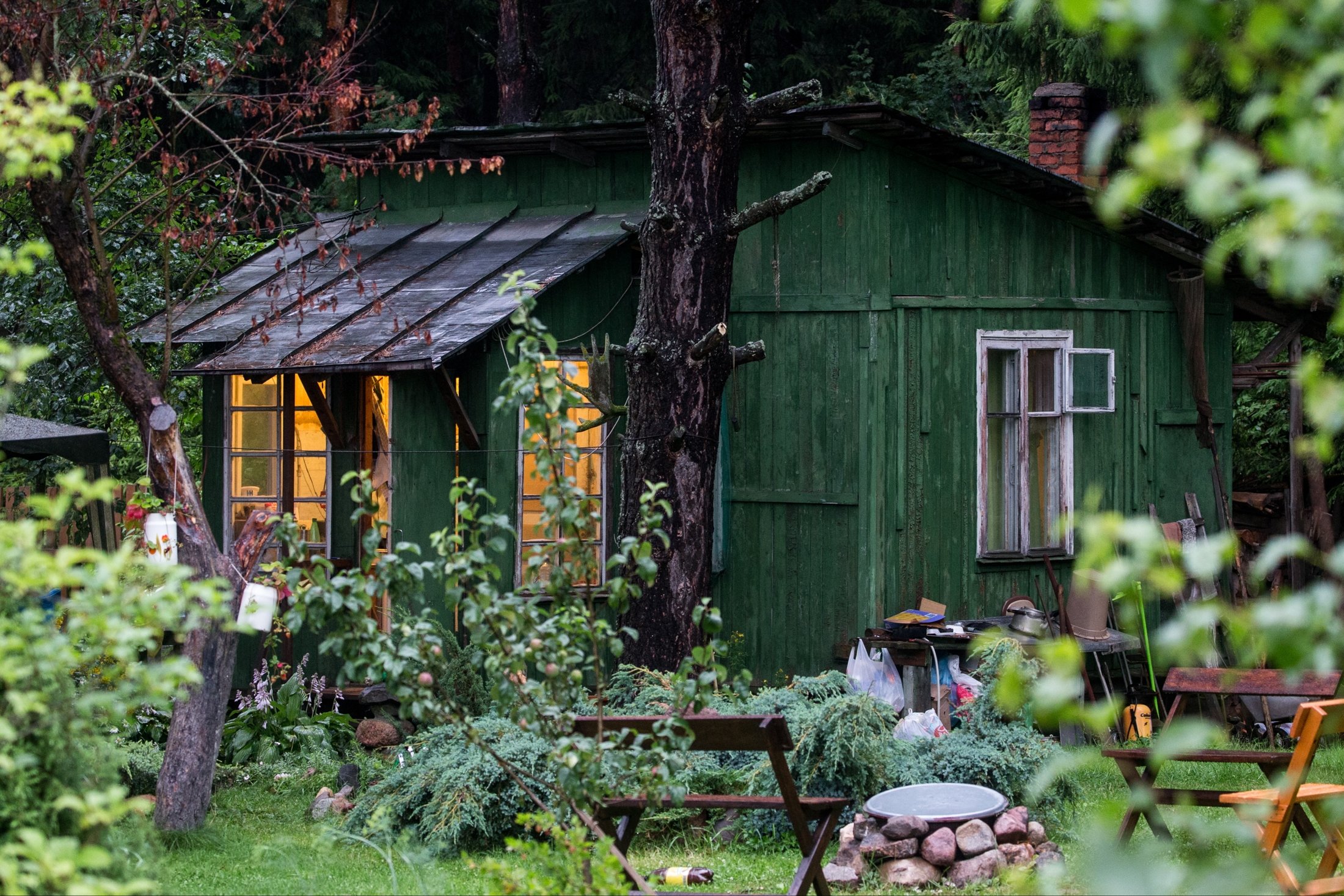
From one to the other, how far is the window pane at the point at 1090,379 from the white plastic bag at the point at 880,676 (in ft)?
9.75

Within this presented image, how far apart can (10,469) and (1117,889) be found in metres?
16.4

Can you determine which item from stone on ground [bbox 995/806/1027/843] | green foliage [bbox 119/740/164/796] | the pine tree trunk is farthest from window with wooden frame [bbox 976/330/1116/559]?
green foliage [bbox 119/740/164/796]

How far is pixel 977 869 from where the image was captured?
733 cm

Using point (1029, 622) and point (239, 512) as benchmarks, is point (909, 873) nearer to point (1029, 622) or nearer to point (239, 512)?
point (1029, 622)

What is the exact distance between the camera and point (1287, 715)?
39.8 ft

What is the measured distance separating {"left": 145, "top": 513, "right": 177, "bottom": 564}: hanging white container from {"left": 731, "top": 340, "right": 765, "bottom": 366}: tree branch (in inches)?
148

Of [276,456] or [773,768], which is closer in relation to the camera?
[773,768]

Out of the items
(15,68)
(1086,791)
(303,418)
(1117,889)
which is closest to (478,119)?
(303,418)

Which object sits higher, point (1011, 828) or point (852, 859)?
point (1011, 828)

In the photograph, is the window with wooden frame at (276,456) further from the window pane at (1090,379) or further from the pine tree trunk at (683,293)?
the window pane at (1090,379)

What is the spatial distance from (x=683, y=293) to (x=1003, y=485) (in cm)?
359

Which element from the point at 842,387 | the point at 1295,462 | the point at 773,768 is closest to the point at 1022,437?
the point at 842,387

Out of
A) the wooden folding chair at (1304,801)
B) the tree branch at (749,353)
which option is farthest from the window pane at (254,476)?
the wooden folding chair at (1304,801)

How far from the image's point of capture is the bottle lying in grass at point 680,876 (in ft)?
24.2
